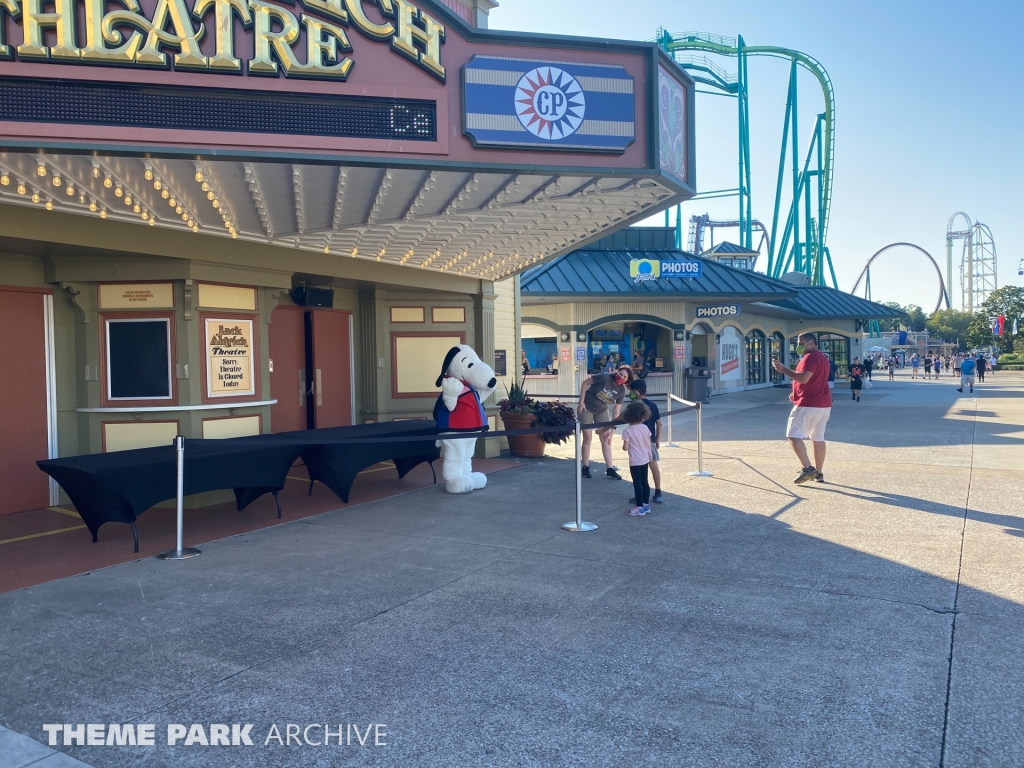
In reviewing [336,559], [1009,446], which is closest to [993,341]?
[1009,446]

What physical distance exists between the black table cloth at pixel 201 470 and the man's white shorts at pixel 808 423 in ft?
16.4

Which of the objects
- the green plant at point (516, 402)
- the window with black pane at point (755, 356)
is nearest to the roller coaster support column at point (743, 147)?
the window with black pane at point (755, 356)

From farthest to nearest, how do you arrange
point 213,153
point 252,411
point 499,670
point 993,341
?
point 993,341 → point 252,411 → point 213,153 → point 499,670

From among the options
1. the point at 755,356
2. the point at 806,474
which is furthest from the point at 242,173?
the point at 755,356

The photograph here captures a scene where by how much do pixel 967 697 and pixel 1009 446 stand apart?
36.8 ft

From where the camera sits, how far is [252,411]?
918 cm

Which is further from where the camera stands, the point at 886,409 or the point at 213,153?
the point at 886,409

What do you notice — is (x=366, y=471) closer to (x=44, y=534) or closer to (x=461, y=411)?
(x=461, y=411)

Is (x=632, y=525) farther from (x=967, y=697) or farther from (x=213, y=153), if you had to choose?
(x=213, y=153)

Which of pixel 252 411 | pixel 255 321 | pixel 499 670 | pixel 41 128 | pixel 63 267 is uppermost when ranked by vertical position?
pixel 41 128

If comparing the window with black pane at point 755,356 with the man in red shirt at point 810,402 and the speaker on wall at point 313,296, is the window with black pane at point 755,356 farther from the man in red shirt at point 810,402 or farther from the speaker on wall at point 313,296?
the speaker on wall at point 313,296

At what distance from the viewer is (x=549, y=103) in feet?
21.6

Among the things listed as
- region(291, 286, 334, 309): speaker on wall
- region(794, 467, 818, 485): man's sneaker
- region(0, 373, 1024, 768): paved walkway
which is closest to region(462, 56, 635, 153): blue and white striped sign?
region(0, 373, 1024, 768): paved walkway

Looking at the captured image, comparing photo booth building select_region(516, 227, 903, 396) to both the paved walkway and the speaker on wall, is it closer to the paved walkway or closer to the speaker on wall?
the speaker on wall
